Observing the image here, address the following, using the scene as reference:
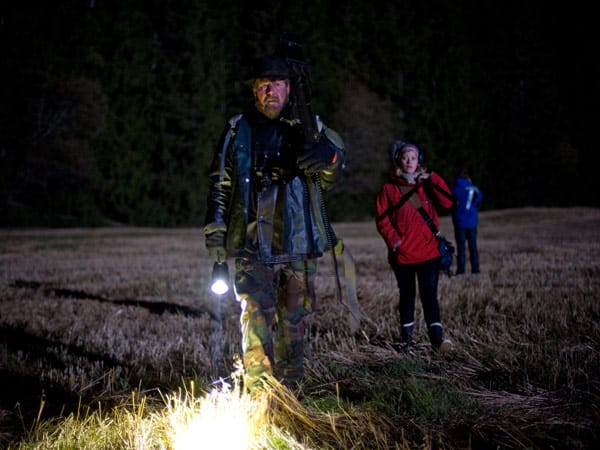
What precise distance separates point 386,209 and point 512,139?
3538cm

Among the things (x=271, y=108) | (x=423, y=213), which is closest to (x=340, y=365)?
(x=423, y=213)

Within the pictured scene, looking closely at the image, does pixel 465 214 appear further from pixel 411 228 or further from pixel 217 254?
pixel 217 254

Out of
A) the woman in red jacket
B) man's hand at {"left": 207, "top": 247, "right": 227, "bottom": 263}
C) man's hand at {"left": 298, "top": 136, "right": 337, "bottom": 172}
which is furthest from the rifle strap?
man's hand at {"left": 207, "top": 247, "right": 227, "bottom": 263}

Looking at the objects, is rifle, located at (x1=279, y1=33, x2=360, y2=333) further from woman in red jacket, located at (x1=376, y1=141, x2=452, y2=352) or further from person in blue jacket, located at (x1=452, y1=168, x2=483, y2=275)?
person in blue jacket, located at (x1=452, y1=168, x2=483, y2=275)

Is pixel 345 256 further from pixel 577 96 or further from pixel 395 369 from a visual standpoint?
pixel 577 96

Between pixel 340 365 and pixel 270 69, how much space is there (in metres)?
2.19

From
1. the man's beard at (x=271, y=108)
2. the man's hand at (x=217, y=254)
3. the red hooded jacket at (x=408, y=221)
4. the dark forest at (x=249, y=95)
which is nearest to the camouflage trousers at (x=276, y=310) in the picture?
the man's hand at (x=217, y=254)

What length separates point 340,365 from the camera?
395 cm

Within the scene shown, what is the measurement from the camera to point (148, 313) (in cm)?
648

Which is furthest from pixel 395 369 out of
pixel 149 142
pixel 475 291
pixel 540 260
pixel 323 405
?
pixel 149 142

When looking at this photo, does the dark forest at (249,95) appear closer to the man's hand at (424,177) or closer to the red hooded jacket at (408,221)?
the red hooded jacket at (408,221)

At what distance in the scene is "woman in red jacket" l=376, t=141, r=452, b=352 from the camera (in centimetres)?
460

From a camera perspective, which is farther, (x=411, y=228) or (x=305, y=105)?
(x=411, y=228)

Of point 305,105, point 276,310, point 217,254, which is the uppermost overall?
point 305,105
